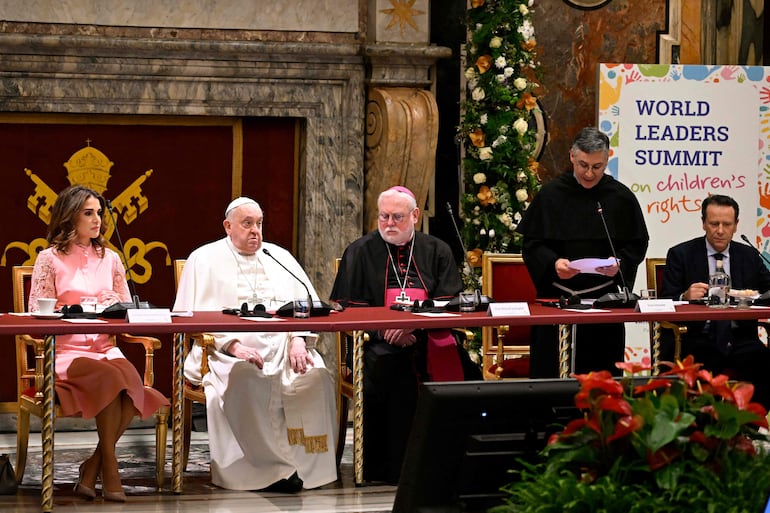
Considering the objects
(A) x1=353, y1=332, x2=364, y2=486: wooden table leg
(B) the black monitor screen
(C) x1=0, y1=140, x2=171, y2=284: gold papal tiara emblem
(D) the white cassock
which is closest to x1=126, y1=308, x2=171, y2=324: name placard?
(D) the white cassock

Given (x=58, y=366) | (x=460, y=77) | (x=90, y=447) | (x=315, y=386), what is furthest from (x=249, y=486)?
(x=460, y=77)

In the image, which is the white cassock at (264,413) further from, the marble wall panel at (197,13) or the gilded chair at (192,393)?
the marble wall panel at (197,13)

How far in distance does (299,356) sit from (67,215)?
3.91 ft

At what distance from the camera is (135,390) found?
545 centimetres

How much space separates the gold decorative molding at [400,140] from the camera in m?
7.50

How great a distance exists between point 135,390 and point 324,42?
2.81 metres

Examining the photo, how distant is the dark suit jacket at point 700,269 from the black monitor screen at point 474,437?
142 inches

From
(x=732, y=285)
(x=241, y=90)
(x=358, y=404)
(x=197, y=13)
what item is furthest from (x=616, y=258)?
(x=197, y=13)

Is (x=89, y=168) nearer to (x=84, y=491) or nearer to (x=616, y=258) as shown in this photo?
(x=84, y=491)

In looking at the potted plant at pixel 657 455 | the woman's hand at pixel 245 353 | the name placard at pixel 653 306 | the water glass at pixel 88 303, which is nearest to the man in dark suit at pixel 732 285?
the name placard at pixel 653 306

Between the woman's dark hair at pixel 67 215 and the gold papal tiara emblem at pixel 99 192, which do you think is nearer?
the woman's dark hair at pixel 67 215

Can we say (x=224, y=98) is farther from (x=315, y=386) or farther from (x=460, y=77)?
(x=315, y=386)

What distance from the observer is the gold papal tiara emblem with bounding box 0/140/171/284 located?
23.9 ft

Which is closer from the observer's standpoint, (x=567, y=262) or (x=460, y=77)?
(x=567, y=262)
